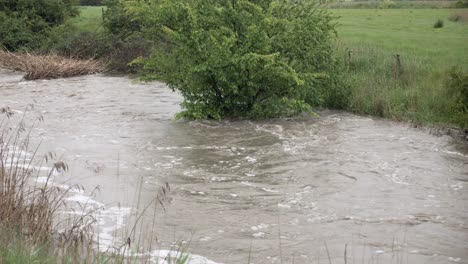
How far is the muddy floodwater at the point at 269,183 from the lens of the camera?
834 centimetres

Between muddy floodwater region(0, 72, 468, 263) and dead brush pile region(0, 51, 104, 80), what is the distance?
338 inches

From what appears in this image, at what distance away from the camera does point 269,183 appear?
11695mm

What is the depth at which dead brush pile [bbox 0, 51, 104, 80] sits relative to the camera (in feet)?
93.7

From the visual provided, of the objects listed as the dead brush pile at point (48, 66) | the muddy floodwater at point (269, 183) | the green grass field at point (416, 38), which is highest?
the green grass field at point (416, 38)

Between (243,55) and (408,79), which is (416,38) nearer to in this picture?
(408,79)

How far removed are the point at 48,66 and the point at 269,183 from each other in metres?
19.7

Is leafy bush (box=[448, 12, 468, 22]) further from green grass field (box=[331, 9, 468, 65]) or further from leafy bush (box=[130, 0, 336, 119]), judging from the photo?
leafy bush (box=[130, 0, 336, 119])

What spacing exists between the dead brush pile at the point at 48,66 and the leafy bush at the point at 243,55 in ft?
36.5

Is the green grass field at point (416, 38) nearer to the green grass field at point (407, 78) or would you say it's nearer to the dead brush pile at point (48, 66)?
the green grass field at point (407, 78)

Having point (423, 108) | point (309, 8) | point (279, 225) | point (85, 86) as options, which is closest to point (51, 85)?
point (85, 86)

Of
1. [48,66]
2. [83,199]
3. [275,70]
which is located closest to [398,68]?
[275,70]

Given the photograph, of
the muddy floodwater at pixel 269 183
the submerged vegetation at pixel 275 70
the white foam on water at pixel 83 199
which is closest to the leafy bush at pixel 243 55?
the submerged vegetation at pixel 275 70

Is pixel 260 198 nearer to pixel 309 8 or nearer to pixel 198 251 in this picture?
pixel 198 251

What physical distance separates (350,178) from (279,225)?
3399 mm
